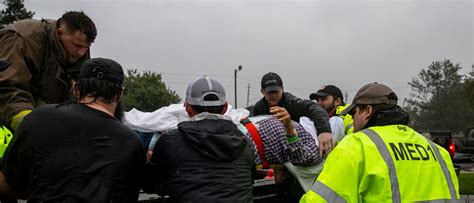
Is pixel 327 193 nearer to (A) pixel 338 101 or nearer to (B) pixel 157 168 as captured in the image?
(B) pixel 157 168

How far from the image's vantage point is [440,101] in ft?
254

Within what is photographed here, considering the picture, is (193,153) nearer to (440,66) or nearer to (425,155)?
(425,155)

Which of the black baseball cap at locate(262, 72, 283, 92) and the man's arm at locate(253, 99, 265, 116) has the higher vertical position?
the black baseball cap at locate(262, 72, 283, 92)

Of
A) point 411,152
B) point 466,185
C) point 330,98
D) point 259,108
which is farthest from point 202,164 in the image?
point 466,185

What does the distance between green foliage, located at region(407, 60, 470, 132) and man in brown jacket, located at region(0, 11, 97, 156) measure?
76.2 meters

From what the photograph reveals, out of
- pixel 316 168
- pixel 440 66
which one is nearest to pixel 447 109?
pixel 440 66

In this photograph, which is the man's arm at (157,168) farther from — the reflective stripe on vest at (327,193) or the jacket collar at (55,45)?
the jacket collar at (55,45)

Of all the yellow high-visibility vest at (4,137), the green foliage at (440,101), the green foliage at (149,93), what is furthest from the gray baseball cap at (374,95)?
the green foliage at (440,101)

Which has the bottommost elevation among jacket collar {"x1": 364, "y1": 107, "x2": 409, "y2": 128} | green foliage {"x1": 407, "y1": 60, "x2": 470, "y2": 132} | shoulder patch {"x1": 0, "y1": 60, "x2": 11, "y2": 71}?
green foliage {"x1": 407, "y1": 60, "x2": 470, "y2": 132}

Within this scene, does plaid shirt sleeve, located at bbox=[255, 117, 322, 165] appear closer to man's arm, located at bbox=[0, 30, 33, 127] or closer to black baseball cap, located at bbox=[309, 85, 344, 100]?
man's arm, located at bbox=[0, 30, 33, 127]

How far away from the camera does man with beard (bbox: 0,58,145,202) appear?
7.09ft

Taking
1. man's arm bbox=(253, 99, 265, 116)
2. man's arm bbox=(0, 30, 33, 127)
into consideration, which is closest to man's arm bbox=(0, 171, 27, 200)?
man's arm bbox=(0, 30, 33, 127)

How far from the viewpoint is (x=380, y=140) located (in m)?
2.56

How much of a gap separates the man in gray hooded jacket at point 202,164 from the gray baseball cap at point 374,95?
→ 71cm
